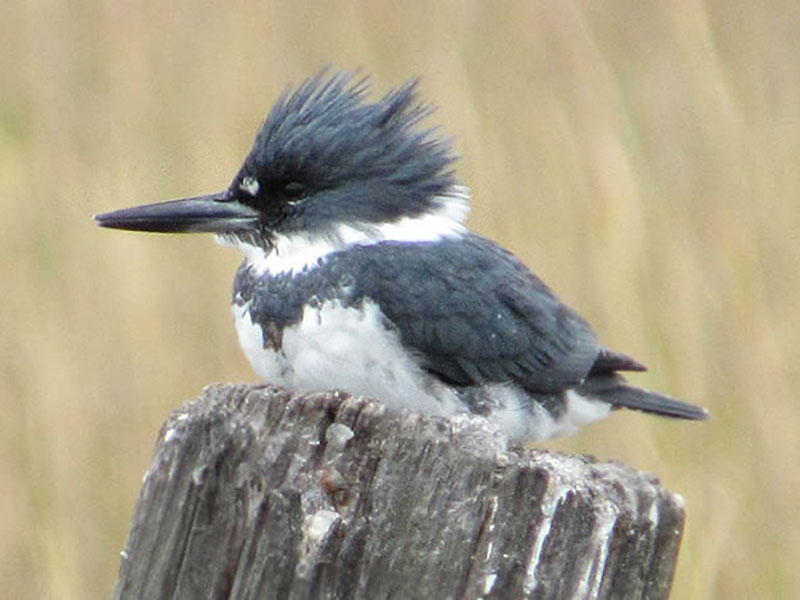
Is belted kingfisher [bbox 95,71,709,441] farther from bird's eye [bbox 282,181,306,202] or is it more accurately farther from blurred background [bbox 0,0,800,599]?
blurred background [bbox 0,0,800,599]

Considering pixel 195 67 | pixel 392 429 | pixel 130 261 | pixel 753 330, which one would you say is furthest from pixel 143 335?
pixel 392 429

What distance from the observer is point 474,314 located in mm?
3012

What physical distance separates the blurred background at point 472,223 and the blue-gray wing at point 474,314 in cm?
67

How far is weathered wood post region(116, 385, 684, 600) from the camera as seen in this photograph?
1643mm

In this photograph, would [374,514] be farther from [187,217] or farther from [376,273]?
[187,217]

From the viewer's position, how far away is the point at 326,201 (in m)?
3.11

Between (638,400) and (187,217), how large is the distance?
122cm

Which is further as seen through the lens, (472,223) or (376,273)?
(472,223)

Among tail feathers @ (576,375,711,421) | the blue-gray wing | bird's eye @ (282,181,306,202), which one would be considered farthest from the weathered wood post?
tail feathers @ (576,375,711,421)

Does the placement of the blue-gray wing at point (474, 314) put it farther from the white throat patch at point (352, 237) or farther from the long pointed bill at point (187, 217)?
the long pointed bill at point (187, 217)

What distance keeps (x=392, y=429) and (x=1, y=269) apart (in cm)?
261

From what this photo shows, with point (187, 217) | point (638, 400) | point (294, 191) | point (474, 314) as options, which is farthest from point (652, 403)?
point (187, 217)

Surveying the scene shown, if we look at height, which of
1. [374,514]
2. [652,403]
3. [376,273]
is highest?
[376,273]

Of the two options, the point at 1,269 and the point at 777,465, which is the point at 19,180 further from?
the point at 777,465
